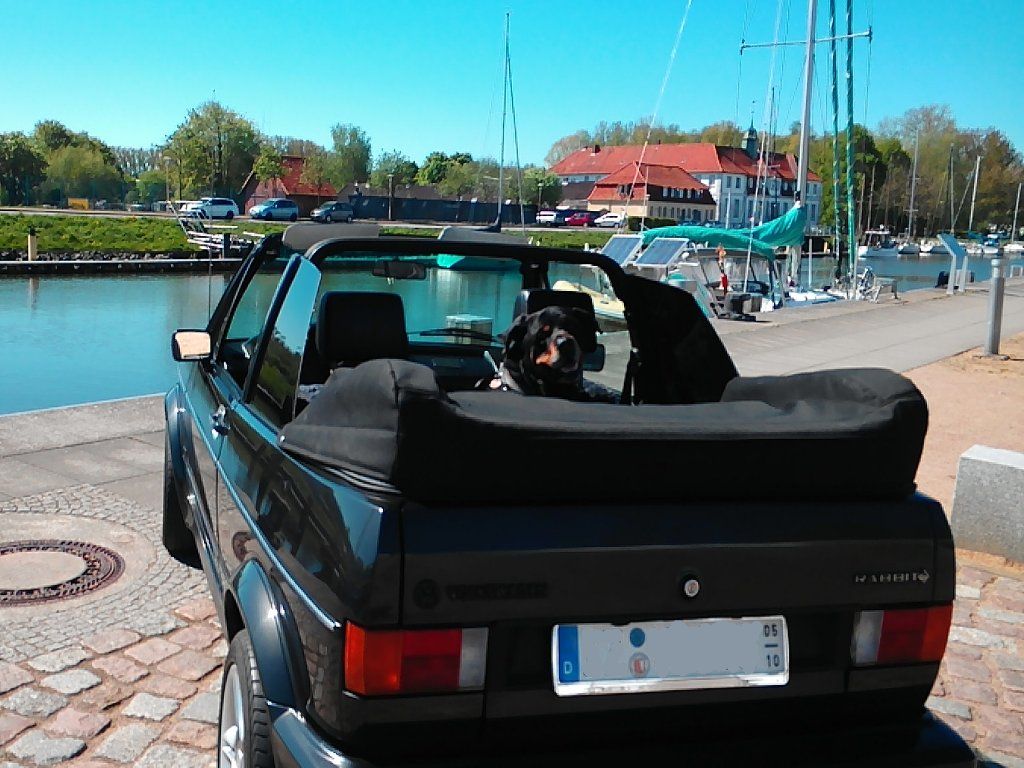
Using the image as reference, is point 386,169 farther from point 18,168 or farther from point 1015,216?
point 1015,216

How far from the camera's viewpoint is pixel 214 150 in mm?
94938

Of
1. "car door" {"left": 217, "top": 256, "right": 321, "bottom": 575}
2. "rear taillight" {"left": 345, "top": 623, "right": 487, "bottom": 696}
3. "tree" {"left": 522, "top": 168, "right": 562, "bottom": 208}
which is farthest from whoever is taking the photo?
"tree" {"left": 522, "top": 168, "right": 562, "bottom": 208}

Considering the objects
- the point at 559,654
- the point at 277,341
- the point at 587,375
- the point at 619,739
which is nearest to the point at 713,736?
the point at 619,739

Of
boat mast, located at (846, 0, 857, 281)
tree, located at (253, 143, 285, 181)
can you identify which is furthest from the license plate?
tree, located at (253, 143, 285, 181)

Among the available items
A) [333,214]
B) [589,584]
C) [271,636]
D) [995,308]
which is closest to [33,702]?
[271,636]

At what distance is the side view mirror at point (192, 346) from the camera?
415cm

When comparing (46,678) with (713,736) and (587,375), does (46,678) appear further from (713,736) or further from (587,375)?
(713,736)

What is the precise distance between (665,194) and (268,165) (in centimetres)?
4846

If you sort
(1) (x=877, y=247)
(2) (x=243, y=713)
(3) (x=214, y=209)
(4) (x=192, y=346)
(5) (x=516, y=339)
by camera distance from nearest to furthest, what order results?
(2) (x=243, y=713), (5) (x=516, y=339), (4) (x=192, y=346), (3) (x=214, y=209), (1) (x=877, y=247)

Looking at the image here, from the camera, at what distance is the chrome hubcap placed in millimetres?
2537

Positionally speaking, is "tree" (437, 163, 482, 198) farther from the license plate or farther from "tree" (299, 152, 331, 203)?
the license plate

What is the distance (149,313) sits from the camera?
26188 millimetres

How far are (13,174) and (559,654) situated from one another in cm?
10555

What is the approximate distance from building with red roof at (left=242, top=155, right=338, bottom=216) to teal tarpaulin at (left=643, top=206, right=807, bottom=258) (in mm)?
76677
